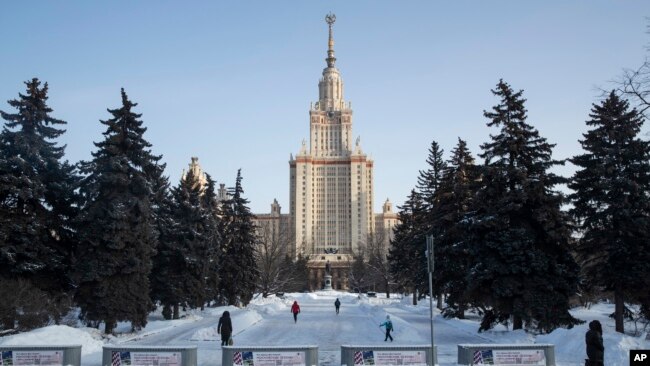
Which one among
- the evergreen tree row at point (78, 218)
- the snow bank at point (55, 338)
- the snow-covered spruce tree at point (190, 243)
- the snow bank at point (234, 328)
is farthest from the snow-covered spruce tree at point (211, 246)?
the snow bank at point (55, 338)

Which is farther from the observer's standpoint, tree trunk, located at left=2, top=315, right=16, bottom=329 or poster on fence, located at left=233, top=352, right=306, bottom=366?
tree trunk, located at left=2, top=315, right=16, bottom=329

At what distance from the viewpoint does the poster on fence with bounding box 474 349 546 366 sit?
16.6m

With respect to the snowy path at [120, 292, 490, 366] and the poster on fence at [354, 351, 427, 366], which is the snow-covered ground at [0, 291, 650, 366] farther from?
the poster on fence at [354, 351, 427, 366]

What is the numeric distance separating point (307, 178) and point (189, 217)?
13746cm

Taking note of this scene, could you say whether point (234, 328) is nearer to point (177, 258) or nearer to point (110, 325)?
point (110, 325)

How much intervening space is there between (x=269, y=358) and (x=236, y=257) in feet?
124

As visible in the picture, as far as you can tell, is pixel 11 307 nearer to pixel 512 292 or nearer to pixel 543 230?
pixel 512 292

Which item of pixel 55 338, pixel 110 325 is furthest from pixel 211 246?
pixel 55 338

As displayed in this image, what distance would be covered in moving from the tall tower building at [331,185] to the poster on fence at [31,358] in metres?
156

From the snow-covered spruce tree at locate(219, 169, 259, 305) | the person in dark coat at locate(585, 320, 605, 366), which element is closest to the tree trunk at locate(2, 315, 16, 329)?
the person in dark coat at locate(585, 320, 605, 366)

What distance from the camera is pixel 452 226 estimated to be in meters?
32.5

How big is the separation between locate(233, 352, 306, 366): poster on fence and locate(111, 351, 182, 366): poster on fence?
5.35 feet

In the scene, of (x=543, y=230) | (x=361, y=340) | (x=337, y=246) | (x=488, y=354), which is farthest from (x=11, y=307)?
(x=337, y=246)

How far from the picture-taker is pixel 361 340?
87.0 ft
